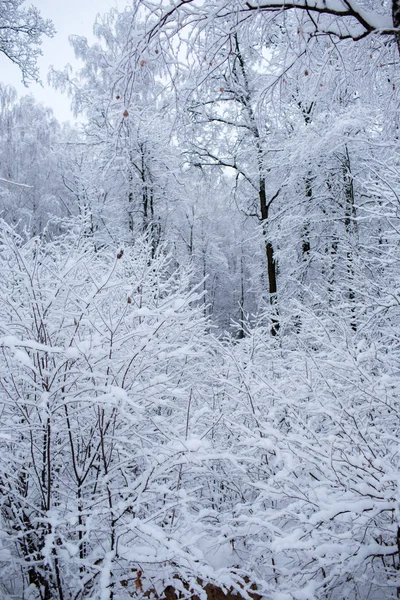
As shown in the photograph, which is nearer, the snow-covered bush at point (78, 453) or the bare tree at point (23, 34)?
the snow-covered bush at point (78, 453)

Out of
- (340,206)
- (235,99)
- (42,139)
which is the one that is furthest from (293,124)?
(42,139)

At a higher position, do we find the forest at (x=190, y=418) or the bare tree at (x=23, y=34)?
the bare tree at (x=23, y=34)

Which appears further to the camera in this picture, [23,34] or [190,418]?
[23,34]

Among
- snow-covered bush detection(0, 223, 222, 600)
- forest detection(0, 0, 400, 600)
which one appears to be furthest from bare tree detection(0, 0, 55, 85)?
snow-covered bush detection(0, 223, 222, 600)

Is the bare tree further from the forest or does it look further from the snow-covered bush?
the snow-covered bush

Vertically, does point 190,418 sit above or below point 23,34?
below

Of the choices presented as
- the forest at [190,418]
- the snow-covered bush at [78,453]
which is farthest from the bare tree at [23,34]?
the snow-covered bush at [78,453]

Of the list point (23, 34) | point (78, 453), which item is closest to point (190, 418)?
point (78, 453)

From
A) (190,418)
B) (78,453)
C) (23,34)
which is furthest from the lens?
(23,34)

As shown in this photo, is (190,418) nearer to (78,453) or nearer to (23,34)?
(78,453)

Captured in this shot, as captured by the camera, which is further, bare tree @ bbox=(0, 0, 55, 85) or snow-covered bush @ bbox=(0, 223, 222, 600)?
bare tree @ bbox=(0, 0, 55, 85)

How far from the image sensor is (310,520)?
2.14 metres

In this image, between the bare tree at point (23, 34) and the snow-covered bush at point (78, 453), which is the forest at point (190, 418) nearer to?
the snow-covered bush at point (78, 453)

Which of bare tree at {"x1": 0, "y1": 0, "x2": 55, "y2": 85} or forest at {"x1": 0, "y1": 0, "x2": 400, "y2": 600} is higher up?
bare tree at {"x1": 0, "y1": 0, "x2": 55, "y2": 85}
